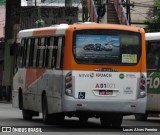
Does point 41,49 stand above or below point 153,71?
above

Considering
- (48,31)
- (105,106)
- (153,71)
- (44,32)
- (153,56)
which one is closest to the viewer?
(105,106)

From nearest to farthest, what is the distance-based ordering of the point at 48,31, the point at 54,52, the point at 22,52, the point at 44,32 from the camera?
the point at 54,52 → the point at 48,31 → the point at 44,32 → the point at 22,52

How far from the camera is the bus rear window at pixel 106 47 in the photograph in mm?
20062

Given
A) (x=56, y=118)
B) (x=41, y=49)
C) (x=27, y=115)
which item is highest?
(x=41, y=49)

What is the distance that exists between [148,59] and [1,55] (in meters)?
34.1

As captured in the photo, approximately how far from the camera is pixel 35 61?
75.1 ft

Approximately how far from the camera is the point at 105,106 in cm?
1989

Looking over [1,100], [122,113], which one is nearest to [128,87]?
[122,113]

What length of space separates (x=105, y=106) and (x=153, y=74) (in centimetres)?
519

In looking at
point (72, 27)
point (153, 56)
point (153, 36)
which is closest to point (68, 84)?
point (72, 27)

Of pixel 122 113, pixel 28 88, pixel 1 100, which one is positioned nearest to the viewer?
pixel 122 113

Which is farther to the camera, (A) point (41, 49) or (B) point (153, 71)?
(B) point (153, 71)

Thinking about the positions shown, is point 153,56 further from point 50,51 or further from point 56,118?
point 56,118

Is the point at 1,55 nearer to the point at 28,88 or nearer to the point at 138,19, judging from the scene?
the point at 138,19
